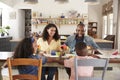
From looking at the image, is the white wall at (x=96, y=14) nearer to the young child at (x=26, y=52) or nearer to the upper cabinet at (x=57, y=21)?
the upper cabinet at (x=57, y=21)

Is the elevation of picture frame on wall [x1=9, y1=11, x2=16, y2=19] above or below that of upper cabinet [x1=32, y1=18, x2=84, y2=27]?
above

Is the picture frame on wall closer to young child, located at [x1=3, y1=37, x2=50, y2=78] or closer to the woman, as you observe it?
the woman

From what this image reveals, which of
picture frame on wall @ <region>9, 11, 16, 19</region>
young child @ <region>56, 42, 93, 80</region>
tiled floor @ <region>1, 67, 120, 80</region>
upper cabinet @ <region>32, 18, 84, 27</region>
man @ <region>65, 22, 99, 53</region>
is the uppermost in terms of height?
picture frame on wall @ <region>9, 11, 16, 19</region>

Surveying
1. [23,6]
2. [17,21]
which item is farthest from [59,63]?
[17,21]

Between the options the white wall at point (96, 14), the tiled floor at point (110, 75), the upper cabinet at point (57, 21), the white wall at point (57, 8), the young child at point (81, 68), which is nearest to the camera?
the young child at point (81, 68)

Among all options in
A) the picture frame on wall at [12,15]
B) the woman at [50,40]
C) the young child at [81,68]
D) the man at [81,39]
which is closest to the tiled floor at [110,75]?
the man at [81,39]

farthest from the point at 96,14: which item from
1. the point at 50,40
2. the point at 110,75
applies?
the point at 50,40

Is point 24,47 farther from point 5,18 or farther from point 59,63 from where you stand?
A: point 5,18

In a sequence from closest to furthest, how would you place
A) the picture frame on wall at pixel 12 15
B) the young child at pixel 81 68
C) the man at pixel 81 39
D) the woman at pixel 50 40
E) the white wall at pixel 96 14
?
1. the young child at pixel 81 68
2. the woman at pixel 50 40
3. the man at pixel 81 39
4. the picture frame on wall at pixel 12 15
5. the white wall at pixel 96 14

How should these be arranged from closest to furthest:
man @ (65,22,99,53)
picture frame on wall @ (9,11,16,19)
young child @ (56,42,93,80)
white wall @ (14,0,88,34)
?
young child @ (56,42,93,80)
man @ (65,22,99,53)
white wall @ (14,0,88,34)
picture frame on wall @ (9,11,16,19)

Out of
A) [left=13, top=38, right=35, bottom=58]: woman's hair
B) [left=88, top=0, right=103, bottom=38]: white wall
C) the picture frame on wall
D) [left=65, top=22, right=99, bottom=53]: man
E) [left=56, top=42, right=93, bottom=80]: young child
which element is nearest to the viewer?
[left=56, top=42, right=93, bottom=80]: young child

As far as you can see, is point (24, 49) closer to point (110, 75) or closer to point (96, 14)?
point (110, 75)

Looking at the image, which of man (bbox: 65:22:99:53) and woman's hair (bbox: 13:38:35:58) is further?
man (bbox: 65:22:99:53)

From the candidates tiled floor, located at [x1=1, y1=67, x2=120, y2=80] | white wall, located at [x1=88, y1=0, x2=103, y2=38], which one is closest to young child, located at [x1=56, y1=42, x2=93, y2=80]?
tiled floor, located at [x1=1, y1=67, x2=120, y2=80]
